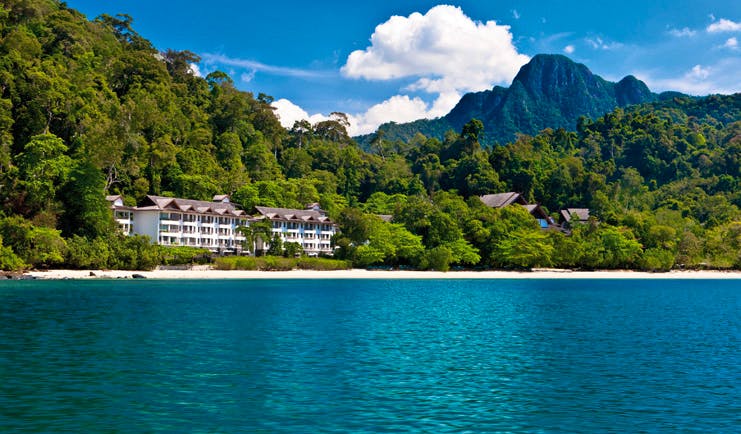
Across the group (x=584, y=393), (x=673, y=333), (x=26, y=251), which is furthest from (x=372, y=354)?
(x=26, y=251)

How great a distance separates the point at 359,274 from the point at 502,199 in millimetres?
49446

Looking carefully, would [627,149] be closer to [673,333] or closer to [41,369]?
[673,333]

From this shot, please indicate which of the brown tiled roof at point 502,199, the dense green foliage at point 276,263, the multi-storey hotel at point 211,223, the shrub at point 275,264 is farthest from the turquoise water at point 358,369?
the brown tiled roof at point 502,199

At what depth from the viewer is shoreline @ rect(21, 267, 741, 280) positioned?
65938 mm

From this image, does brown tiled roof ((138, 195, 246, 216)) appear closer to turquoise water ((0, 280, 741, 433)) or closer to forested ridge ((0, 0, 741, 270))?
forested ridge ((0, 0, 741, 270))

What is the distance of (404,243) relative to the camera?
295ft

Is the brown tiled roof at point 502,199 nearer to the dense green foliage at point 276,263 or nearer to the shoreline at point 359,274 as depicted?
the shoreline at point 359,274

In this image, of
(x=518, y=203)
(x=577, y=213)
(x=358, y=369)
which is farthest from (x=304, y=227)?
(x=358, y=369)

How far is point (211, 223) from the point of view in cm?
9000

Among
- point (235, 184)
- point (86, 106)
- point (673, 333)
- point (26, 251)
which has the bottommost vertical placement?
point (673, 333)

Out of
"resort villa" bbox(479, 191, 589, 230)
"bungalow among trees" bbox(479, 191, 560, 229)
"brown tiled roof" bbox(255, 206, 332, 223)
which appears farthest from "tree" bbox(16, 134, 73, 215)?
"resort villa" bbox(479, 191, 589, 230)

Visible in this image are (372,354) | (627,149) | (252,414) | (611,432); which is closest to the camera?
(611,432)

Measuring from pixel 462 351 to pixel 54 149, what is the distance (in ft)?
214

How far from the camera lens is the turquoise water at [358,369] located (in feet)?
46.8
